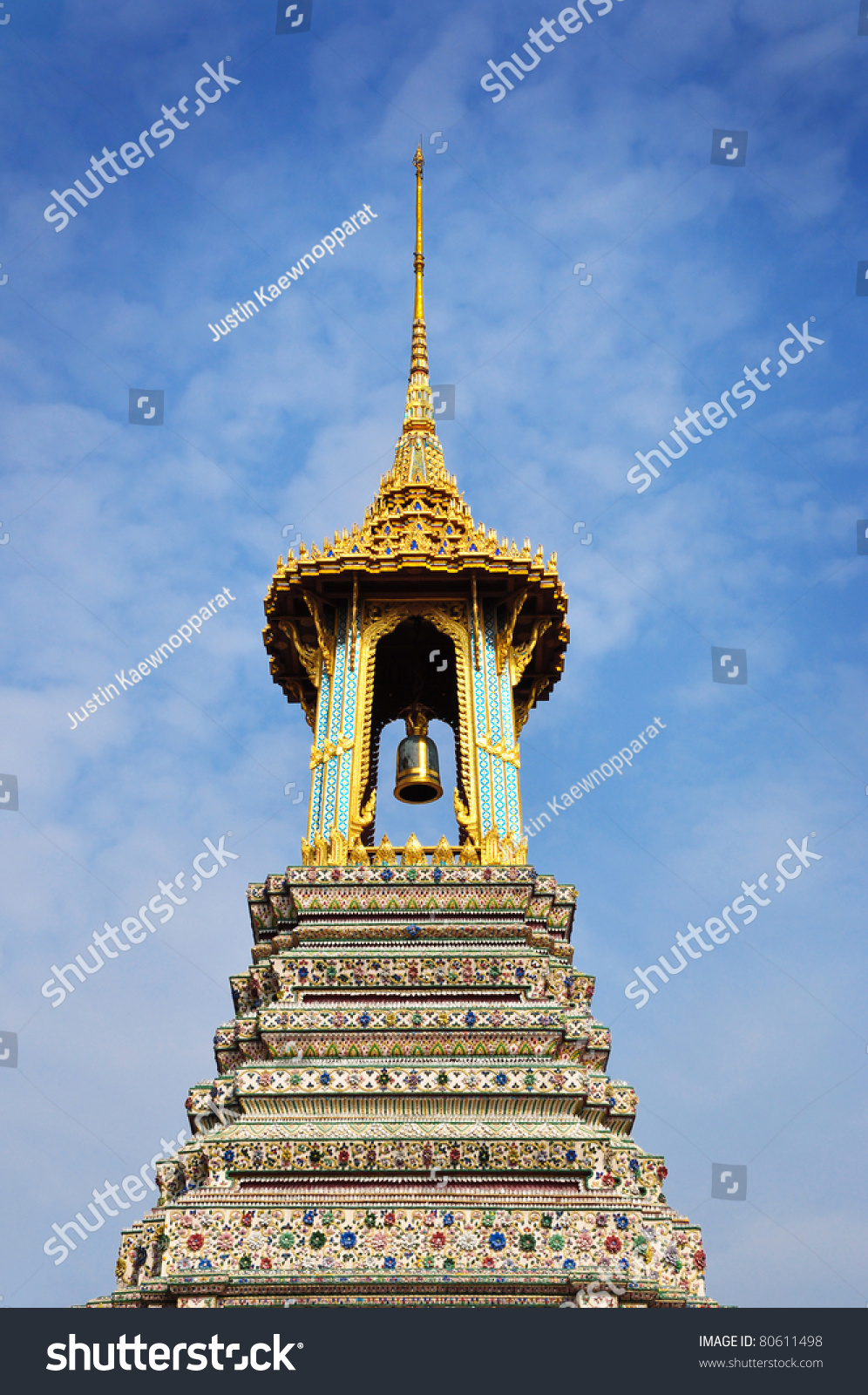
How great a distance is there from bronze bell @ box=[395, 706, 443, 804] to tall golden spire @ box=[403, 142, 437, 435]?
7229 millimetres

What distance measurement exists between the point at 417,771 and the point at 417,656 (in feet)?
9.67

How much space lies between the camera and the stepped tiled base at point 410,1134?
1414 centimetres

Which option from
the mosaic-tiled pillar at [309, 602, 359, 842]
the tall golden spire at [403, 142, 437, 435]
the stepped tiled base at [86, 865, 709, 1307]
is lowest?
the stepped tiled base at [86, 865, 709, 1307]

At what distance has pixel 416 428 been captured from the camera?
27797 mm

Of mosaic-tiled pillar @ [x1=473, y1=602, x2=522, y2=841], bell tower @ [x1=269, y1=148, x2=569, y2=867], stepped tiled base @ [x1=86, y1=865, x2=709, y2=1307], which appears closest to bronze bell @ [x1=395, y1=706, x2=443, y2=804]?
bell tower @ [x1=269, y1=148, x2=569, y2=867]

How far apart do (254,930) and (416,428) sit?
11.9m

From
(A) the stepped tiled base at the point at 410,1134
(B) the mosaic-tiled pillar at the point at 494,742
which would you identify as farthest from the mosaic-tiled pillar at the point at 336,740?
(B) the mosaic-tiled pillar at the point at 494,742

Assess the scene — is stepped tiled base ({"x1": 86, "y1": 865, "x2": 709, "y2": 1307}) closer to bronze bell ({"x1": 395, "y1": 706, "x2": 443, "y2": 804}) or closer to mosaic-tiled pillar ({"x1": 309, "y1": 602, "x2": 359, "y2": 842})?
mosaic-tiled pillar ({"x1": 309, "y1": 602, "x2": 359, "y2": 842})

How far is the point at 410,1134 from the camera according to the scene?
15438mm

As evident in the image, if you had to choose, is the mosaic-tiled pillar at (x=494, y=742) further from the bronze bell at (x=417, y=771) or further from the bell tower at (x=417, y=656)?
the bronze bell at (x=417, y=771)

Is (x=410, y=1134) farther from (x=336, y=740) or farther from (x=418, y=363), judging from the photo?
(x=418, y=363)

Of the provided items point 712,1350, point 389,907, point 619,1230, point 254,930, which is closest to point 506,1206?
point 619,1230

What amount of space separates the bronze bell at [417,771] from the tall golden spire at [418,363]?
7.23 m

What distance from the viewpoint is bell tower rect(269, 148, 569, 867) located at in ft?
69.4
